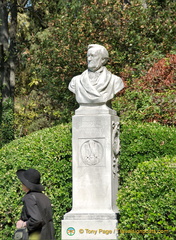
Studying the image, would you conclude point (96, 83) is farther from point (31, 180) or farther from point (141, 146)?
point (31, 180)

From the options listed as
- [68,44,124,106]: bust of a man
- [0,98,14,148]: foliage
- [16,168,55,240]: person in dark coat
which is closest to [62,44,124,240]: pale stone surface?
[68,44,124,106]: bust of a man

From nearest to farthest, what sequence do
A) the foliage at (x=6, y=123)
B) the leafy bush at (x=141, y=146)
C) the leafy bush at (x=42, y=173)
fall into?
the leafy bush at (x=42, y=173), the leafy bush at (x=141, y=146), the foliage at (x=6, y=123)

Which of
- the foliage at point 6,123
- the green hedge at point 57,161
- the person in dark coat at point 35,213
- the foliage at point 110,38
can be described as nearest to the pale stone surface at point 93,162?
the green hedge at point 57,161

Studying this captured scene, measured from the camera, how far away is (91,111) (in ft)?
29.7

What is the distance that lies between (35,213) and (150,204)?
6.76 feet

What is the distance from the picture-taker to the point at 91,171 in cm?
891

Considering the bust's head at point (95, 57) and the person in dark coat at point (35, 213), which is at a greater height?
the bust's head at point (95, 57)

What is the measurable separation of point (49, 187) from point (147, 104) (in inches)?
160

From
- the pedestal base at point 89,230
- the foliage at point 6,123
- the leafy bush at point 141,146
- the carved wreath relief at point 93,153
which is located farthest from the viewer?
the foliage at point 6,123

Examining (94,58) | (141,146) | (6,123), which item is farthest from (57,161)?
(6,123)

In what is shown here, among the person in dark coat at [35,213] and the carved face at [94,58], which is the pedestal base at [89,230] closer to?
the person in dark coat at [35,213]

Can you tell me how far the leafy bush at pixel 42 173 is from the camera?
9461 millimetres

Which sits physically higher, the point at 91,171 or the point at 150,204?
the point at 91,171

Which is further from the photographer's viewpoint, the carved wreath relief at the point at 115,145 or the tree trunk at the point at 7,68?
the tree trunk at the point at 7,68
